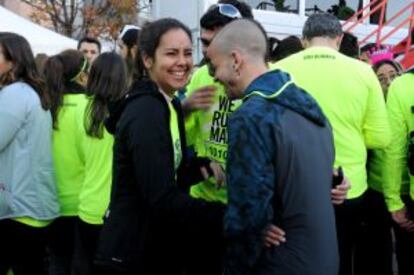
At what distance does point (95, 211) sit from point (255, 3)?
1076 centimetres

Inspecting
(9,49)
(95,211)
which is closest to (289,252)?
(95,211)

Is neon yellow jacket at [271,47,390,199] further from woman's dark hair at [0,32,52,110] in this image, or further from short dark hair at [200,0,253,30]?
woman's dark hair at [0,32,52,110]

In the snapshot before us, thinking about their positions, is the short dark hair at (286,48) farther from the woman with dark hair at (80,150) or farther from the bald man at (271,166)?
the bald man at (271,166)

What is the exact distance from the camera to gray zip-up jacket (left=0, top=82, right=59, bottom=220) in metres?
3.96

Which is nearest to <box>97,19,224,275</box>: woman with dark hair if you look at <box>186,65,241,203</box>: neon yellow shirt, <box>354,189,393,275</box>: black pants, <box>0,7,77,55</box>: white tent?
<box>186,65,241,203</box>: neon yellow shirt

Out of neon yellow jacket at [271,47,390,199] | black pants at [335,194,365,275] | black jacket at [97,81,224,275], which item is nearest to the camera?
black jacket at [97,81,224,275]

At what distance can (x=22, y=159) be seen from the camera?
4039 millimetres

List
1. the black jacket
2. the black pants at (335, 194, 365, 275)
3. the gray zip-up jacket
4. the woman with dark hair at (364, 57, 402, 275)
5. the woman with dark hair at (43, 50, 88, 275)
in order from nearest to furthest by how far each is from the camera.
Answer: the black jacket
the black pants at (335, 194, 365, 275)
the gray zip-up jacket
the woman with dark hair at (43, 50, 88, 275)
the woman with dark hair at (364, 57, 402, 275)

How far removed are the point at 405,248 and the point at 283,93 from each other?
247 centimetres

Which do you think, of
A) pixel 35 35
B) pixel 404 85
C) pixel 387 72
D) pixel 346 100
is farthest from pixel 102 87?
pixel 35 35

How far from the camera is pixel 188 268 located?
11.1 feet

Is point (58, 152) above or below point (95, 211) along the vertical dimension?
above

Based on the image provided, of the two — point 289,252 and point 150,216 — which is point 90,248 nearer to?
point 150,216

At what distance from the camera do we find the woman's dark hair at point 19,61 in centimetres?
405
